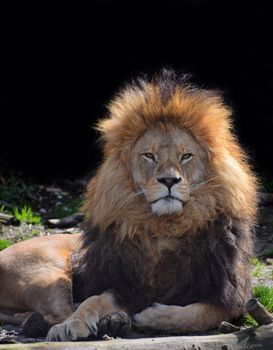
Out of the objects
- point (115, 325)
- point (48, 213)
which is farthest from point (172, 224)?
point (48, 213)

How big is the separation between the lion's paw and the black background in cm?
473

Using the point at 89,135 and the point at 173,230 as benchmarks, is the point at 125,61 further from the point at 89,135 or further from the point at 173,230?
the point at 173,230

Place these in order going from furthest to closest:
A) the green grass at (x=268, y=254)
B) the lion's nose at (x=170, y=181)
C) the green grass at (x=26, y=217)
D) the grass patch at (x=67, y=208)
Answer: the grass patch at (x=67, y=208), the green grass at (x=26, y=217), the green grass at (x=268, y=254), the lion's nose at (x=170, y=181)

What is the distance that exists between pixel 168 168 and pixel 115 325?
32.6 inches

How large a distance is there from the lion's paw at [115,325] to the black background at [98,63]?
473cm

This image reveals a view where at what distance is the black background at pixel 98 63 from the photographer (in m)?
9.33

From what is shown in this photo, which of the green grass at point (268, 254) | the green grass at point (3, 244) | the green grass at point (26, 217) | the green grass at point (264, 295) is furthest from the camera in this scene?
the green grass at point (26, 217)

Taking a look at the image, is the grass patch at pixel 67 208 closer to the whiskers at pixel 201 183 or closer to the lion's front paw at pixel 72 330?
the whiskers at pixel 201 183

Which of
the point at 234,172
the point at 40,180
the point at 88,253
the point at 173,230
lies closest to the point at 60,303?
the point at 88,253

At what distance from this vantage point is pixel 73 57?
9664 millimetres

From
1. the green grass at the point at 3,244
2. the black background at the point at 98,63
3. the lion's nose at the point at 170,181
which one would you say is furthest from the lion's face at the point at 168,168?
the black background at the point at 98,63

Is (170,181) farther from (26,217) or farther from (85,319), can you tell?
(26,217)

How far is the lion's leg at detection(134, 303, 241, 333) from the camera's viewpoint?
4.77 meters

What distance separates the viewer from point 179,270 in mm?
4980
